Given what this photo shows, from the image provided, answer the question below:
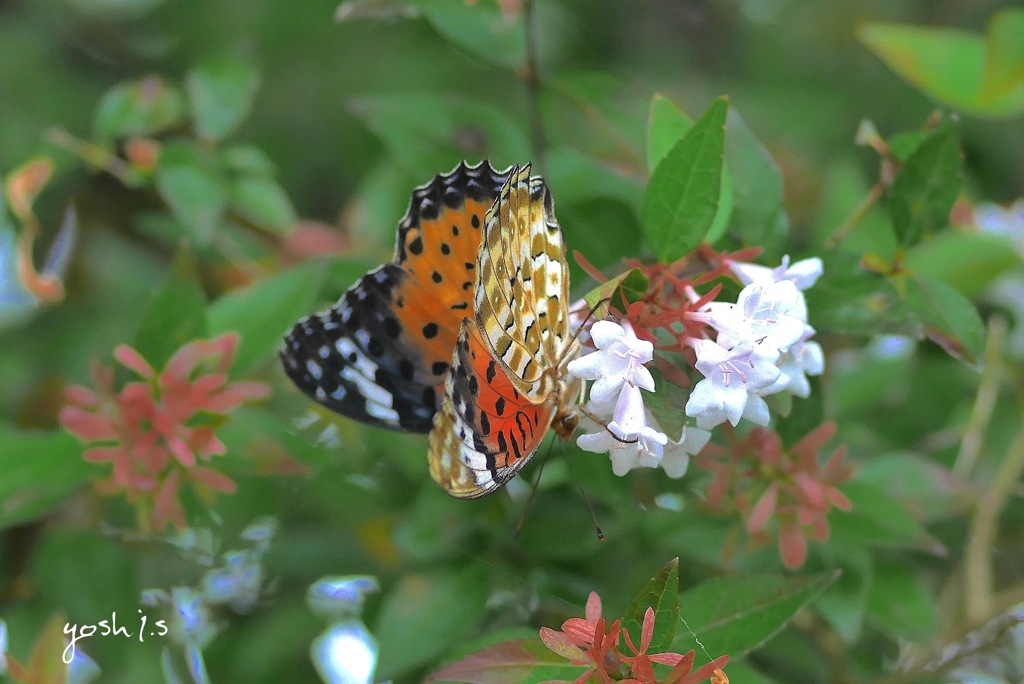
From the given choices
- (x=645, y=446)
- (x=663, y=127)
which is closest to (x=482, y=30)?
(x=663, y=127)

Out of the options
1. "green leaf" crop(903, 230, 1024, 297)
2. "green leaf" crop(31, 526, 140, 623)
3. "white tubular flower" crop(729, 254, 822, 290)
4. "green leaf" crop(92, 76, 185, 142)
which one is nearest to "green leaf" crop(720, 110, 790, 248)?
"white tubular flower" crop(729, 254, 822, 290)

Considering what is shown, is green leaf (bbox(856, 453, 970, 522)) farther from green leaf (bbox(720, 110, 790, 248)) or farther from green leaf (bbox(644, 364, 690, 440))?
green leaf (bbox(644, 364, 690, 440))

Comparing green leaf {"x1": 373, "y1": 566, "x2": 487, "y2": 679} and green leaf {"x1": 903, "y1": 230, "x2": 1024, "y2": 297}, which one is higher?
green leaf {"x1": 903, "y1": 230, "x2": 1024, "y2": 297}

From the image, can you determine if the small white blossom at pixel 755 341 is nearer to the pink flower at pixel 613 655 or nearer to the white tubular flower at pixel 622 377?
the white tubular flower at pixel 622 377

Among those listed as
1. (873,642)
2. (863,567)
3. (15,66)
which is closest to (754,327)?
(863,567)

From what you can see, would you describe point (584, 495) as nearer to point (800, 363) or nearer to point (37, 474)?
point (800, 363)
